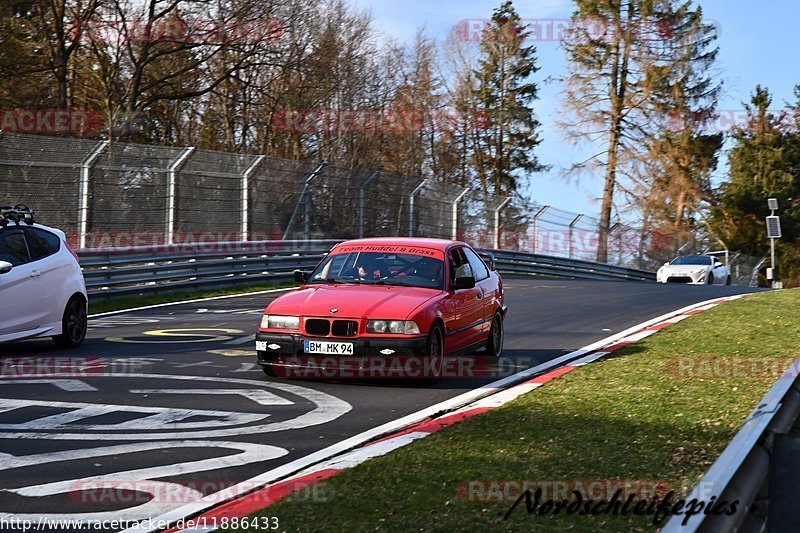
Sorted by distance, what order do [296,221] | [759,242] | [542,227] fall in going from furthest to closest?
[759,242], [542,227], [296,221]

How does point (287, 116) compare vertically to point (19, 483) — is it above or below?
above

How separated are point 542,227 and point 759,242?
109 feet

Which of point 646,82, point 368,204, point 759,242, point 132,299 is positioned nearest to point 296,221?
point 368,204

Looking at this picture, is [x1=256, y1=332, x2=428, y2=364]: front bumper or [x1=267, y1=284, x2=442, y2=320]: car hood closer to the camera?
[x1=256, y1=332, x2=428, y2=364]: front bumper

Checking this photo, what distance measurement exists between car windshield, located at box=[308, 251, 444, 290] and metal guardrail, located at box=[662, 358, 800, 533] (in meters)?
6.62

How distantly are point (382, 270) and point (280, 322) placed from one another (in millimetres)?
1494

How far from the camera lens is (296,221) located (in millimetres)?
25156

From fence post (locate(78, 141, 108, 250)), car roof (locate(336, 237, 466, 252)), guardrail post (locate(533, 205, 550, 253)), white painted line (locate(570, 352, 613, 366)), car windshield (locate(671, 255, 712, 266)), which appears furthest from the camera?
car windshield (locate(671, 255, 712, 266))

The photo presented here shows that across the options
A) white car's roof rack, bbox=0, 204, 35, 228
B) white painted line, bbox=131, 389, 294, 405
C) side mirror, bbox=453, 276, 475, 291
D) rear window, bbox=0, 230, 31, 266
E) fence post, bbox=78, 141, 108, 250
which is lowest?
white painted line, bbox=131, 389, 294, 405

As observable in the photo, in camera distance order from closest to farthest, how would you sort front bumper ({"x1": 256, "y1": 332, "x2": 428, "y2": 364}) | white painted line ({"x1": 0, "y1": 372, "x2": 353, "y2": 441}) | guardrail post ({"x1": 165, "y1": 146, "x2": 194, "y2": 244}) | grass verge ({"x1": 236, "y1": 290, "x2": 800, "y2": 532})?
grass verge ({"x1": 236, "y1": 290, "x2": 800, "y2": 532}) → white painted line ({"x1": 0, "y1": 372, "x2": 353, "y2": 441}) → front bumper ({"x1": 256, "y1": 332, "x2": 428, "y2": 364}) → guardrail post ({"x1": 165, "y1": 146, "x2": 194, "y2": 244})

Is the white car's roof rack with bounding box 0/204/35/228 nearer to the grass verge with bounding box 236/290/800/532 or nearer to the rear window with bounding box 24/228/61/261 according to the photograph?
the rear window with bounding box 24/228/61/261

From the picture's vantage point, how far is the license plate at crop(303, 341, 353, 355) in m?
9.48

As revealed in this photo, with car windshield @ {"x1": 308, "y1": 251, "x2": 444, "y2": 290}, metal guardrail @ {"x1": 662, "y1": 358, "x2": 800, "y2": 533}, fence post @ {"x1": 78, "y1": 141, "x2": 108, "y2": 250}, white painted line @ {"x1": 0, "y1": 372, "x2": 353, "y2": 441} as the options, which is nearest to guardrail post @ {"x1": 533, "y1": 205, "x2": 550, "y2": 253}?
fence post @ {"x1": 78, "y1": 141, "x2": 108, "y2": 250}

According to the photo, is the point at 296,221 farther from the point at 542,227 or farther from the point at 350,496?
the point at 350,496
